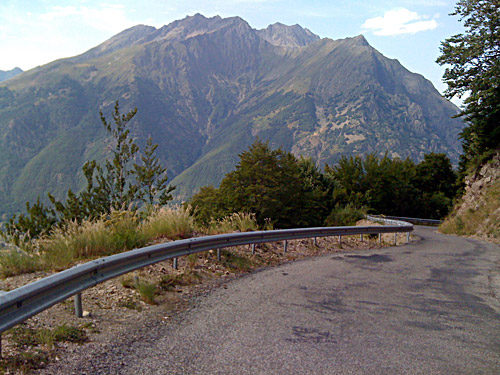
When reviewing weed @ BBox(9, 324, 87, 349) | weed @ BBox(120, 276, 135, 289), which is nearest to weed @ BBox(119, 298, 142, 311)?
weed @ BBox(120, 276, 135, 289)

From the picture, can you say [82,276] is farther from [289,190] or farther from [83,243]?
[289,190]

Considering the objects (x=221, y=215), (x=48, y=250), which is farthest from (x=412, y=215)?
(x=48, y=250)

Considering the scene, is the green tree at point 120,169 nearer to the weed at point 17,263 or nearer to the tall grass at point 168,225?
the tall grass at point 168,225

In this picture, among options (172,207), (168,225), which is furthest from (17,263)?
(172,207)

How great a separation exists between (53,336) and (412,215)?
55.9 meters

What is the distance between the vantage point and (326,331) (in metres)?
5.64

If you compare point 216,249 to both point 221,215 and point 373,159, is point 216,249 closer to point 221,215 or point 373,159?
point 221,215

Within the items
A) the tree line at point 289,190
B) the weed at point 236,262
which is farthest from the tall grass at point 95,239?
the tree line at point 289,190

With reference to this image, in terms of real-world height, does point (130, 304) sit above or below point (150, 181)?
above

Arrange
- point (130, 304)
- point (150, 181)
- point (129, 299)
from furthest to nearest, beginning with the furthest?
1. point (150, 181)
2. point (129, 299)
3. point (130, 304)

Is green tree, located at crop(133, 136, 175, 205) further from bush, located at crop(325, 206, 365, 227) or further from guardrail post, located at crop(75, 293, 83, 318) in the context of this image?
guardrail post, located at crop(75, 293, 83, 318)

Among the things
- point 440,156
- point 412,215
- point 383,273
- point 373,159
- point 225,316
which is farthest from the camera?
point 440,156

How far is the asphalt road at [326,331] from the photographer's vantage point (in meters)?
4.50

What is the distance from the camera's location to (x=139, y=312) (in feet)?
20.9
